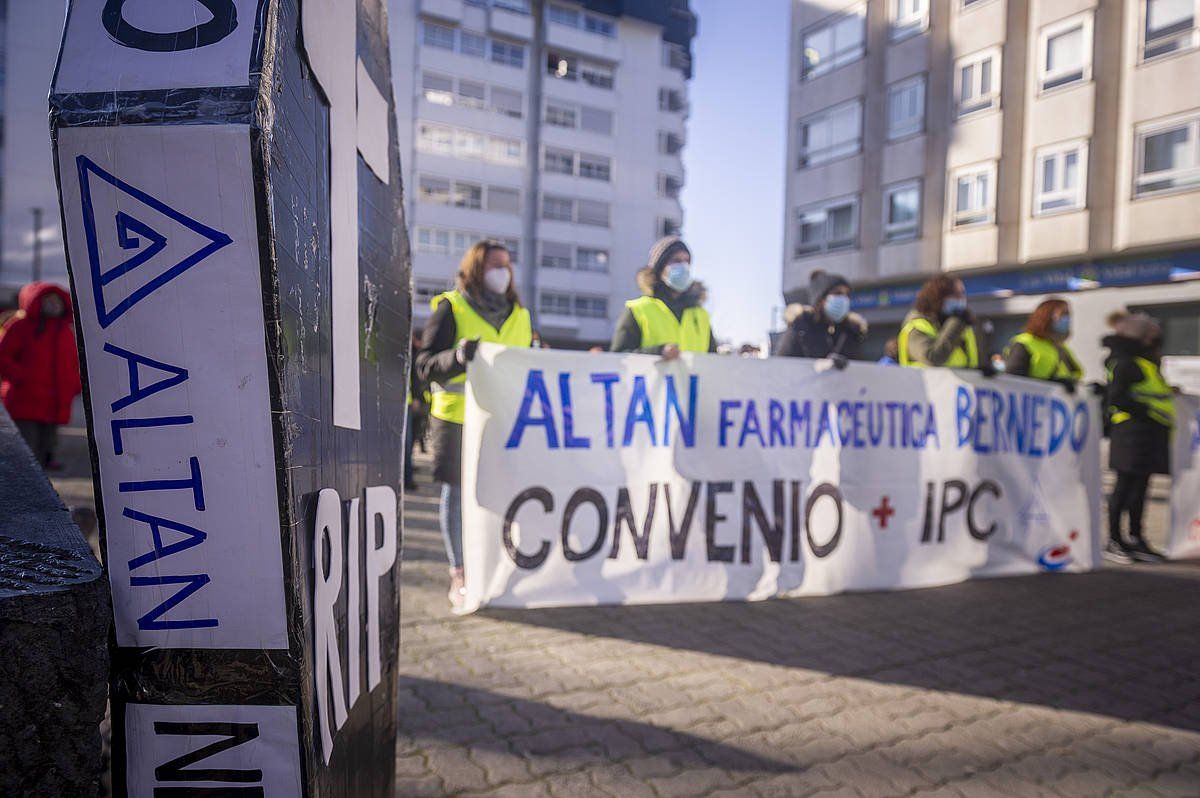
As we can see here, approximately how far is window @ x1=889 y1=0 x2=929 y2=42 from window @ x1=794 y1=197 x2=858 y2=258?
4851 millimetres

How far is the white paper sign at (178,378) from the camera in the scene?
3.35ft

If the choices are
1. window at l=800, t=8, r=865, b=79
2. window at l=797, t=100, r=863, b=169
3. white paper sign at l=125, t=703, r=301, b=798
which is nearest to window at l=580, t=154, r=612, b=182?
window at l=800, t=8, r=865, b=79

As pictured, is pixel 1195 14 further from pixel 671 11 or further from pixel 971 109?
pixel 671 11

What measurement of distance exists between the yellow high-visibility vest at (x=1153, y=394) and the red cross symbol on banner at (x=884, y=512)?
9.49 ft

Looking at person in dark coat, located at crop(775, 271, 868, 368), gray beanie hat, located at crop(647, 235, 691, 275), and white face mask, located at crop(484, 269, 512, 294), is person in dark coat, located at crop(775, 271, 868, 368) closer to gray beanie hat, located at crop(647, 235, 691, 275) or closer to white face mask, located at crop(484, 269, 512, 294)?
gray beanie hat, located at crop(647, 235, 691, 275)

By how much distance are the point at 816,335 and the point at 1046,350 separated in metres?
1.87

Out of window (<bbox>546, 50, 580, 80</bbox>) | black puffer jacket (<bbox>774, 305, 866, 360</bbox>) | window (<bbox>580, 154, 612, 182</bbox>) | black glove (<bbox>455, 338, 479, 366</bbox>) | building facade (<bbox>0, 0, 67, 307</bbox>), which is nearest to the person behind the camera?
black glove (<bbox>455, 338, 479, 366</bbox>)

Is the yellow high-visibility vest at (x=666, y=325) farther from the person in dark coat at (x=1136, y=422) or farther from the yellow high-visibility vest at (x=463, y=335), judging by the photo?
the person in dark coat at (x=1136, y=422)

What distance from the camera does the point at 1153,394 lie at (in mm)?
6414

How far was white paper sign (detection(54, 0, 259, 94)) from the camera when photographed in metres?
1.00

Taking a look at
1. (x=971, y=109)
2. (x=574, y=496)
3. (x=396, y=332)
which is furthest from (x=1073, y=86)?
(x=396, y=332)

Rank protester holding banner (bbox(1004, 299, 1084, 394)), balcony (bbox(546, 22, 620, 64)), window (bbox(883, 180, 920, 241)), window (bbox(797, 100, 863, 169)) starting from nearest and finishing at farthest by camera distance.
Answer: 1. protester holding banner (bbox(1004, 299, 1084, 394))
2. window (bbox(883, 180, 920, 241))
3. window (bbox(797, 100, 863, 169))
4. balcony (bbox(546, 22, 620, 64))

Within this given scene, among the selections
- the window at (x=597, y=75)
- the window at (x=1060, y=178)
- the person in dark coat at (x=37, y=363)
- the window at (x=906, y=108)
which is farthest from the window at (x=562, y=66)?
the person in dark coat at (x=37, y=363)

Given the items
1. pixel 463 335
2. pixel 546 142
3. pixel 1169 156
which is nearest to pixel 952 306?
pixel 463 335
